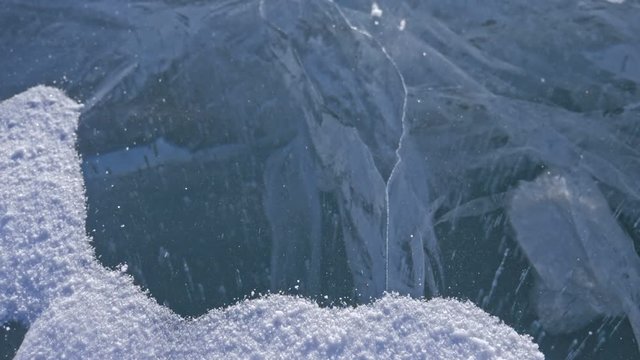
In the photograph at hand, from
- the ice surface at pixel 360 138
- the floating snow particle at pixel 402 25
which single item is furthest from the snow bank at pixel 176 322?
the floating snow particle at pixel 402 25

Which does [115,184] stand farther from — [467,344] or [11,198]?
[467,344]

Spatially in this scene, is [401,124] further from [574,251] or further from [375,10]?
[574,251]

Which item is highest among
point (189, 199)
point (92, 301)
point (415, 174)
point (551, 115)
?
point (551, 115)

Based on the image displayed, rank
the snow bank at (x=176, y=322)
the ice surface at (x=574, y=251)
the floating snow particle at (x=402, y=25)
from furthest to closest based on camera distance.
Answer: the floating snow particle at (x=402, y=25)
the ice surface at (x=574, y=251)
the snow bank at (x=176, y=322)

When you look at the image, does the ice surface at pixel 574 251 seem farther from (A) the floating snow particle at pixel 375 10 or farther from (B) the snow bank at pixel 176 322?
(A) the floating snow particle at pixel 375 10

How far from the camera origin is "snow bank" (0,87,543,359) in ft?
5.92

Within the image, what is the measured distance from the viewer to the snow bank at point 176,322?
1.80m

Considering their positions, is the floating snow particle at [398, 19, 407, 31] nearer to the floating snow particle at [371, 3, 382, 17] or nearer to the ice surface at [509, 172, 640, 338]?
the floating snow particle at [371, 3, 382, 17]

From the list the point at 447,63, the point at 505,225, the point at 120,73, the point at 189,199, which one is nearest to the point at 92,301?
the point at 189,199

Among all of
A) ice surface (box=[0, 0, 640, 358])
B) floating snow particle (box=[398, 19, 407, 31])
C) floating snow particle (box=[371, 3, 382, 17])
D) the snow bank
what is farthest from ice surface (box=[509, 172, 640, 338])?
floating snow particle (box=[371, 3, 382, 17])

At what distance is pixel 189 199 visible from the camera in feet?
7.10

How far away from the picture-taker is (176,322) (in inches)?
74.4

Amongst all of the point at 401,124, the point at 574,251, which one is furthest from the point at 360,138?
the point at 574,251

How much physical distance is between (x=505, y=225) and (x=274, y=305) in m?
0.79
